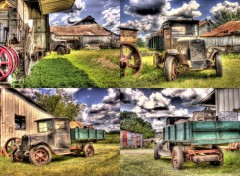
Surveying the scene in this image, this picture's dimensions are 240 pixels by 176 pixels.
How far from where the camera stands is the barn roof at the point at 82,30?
11.4 meters

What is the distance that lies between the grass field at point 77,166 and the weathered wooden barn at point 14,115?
23.7 inches

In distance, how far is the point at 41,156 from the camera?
10648mm

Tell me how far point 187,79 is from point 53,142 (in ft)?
10.3

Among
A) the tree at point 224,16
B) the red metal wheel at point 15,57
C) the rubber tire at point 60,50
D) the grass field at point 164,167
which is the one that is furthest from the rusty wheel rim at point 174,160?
the red metal wheel at point 15,57

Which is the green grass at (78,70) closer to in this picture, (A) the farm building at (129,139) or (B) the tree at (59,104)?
(B) the tree at (59,104)

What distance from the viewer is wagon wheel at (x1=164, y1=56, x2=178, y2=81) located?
11.3 metres

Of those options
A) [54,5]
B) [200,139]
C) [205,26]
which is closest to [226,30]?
[205,26]

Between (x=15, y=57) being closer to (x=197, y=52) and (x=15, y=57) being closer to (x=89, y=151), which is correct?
(x=89, y=151)

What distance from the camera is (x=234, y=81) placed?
37.6 feet

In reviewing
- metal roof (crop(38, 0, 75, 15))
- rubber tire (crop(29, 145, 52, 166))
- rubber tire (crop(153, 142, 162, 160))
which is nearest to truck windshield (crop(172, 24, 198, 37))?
metal roof (crop(38, 0, 75, 15))

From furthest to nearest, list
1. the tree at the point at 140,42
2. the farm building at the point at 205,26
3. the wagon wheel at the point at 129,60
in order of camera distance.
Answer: the farm building at the point at 205,26
the tree at the point at 140,42
the wagon wheel at the point at 129,60

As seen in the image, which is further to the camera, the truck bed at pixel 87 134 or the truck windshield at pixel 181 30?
the truck windshield at pixel 181 30

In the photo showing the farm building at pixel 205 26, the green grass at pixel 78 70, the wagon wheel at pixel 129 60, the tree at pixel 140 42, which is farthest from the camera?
the farm building at pixel 205 26

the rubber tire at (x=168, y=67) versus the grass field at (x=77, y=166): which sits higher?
the rubber tire at (x=168, y=67)
